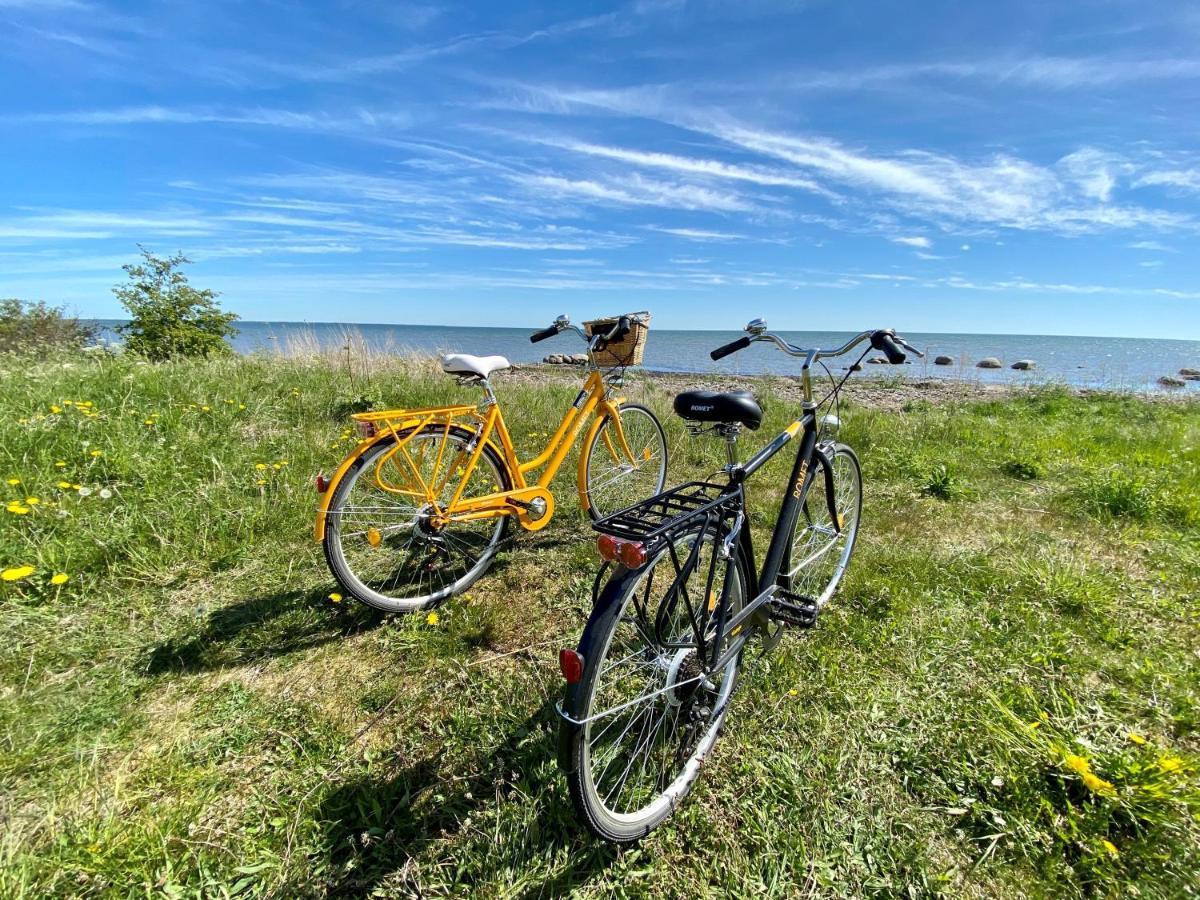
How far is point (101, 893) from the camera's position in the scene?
140 cm

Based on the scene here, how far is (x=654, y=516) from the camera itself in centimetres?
178

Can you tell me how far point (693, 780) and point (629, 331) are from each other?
2.57 m

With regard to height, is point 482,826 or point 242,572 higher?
point 242,572

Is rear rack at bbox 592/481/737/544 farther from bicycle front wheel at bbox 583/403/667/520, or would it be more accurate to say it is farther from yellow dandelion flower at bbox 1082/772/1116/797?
bicycle front wheel at bbox 583/403/667/520

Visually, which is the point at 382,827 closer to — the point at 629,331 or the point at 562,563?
the point at 562,563

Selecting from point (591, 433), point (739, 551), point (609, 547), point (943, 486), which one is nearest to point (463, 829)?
point (609, 547)

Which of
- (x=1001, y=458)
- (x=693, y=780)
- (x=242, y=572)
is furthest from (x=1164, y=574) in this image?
(x=242, y=572)

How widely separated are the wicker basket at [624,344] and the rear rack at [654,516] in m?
1.75

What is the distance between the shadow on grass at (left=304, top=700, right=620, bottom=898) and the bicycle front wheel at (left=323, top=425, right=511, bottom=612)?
100 cm

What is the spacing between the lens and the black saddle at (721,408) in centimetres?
203

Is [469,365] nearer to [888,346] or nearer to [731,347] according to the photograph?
[731,347]

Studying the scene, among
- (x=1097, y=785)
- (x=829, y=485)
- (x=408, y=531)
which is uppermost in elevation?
(x=829, y=485)

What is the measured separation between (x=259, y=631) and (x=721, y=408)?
2.45m

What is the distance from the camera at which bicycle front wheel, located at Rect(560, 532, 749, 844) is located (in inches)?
57.5
